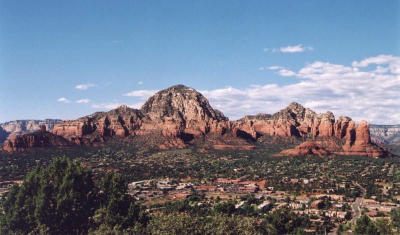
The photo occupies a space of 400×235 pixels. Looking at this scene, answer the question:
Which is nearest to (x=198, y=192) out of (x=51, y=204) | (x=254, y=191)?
(x=254, y=191)

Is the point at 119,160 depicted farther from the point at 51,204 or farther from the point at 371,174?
the point at 51,204

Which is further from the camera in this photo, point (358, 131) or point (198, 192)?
point (358, 131)

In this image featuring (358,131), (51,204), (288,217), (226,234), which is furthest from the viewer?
(358,131)

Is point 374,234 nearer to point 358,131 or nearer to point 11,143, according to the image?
point 358,131

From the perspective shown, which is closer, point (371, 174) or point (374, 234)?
point (374, 234)

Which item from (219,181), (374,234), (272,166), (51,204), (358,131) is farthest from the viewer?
(358,131)

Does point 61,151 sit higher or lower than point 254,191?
higher

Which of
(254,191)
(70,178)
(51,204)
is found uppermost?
(70,178)

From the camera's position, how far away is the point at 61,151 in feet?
627

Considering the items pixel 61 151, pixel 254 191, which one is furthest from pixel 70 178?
pixel 61 151

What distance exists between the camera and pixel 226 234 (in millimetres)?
38062

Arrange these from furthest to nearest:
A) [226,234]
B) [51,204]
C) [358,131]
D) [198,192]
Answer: [358,131] → [198,192] → [51,204] → [226,234]

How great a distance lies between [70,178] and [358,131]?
177 metres

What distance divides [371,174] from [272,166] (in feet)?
135
